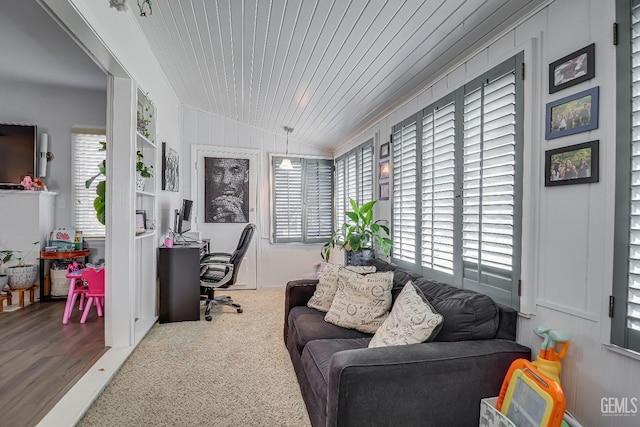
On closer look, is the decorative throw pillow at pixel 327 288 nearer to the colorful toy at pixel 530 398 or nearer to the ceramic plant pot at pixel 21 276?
the colorful toy at pixel 530 398

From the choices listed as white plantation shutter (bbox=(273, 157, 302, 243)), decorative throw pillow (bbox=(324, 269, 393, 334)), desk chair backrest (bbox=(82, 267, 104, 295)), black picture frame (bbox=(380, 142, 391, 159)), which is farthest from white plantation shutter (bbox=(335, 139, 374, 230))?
desk chair backrest (bbox=(82, 267, 104, 295))

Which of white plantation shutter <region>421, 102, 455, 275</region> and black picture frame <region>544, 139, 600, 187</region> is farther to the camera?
white plantation shutter <region>421, 102, 455, 275</region>

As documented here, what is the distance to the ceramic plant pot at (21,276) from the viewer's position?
13.2 ft

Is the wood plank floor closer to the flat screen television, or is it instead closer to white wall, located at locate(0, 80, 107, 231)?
white wall, located at locate(0, 80, 107, 231)

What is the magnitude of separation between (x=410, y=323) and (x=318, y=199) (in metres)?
3.82

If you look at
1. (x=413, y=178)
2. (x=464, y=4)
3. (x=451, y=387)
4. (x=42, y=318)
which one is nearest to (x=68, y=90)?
(x=42, y=318)

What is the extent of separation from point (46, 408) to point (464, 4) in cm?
329

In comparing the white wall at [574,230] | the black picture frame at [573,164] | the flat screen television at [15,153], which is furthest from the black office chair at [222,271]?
the black picture frame at [573,164]

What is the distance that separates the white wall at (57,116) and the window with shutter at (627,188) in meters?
5.51

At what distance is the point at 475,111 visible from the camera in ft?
6.97

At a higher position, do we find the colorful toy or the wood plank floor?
the colorful toy

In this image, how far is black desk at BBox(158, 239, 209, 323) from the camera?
3650 millimetres

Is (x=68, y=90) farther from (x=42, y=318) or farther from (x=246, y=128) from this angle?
(x=42, y=318)

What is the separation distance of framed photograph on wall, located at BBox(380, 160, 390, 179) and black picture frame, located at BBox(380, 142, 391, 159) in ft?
0.21
